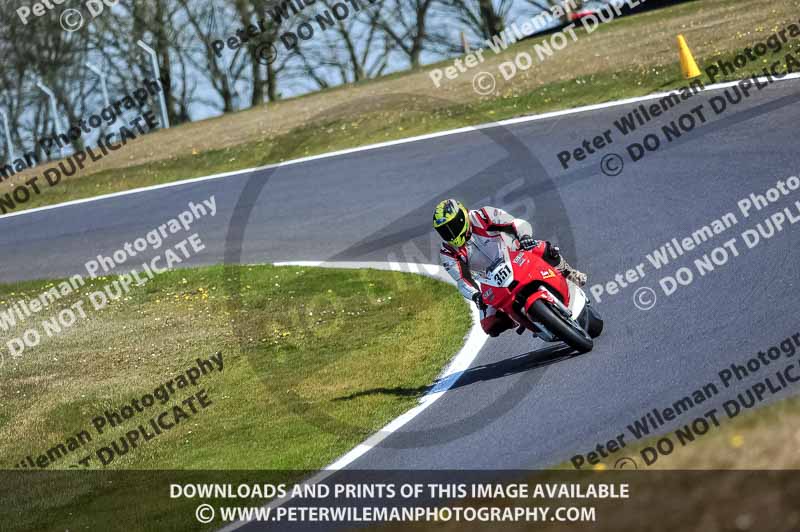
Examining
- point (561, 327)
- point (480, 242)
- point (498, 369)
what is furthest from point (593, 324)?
point (480, 242)

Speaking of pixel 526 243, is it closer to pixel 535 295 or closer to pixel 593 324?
pixel 535 295

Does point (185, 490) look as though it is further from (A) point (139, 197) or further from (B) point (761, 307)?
(A) point (139, 197)

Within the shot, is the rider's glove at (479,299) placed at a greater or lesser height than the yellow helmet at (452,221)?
lesser

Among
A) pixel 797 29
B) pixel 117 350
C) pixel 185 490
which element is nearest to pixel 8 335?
pixel 117 350

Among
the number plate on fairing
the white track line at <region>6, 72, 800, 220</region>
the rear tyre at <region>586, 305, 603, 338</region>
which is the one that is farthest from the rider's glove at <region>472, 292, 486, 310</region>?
the white track line at <region>6, 72, 800, 220</region>

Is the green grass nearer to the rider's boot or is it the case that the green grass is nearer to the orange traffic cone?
the rider's boot

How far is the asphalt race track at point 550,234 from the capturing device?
8523 mm

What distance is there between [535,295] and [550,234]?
19.2ft

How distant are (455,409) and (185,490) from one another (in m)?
2.29

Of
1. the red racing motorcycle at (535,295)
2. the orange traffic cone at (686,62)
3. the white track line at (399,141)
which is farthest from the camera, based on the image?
the orange traffic cone at (686,62)

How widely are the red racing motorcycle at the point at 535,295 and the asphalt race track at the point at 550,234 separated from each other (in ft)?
1.05

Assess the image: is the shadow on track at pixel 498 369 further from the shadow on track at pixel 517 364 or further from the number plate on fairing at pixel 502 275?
the number plate on fairing at pixel 502 275

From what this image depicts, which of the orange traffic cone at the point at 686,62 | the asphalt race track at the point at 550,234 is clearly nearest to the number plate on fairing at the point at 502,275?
the asphalt race track at the point at 550,234

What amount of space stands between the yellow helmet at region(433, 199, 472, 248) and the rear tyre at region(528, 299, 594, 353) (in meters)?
0.86
